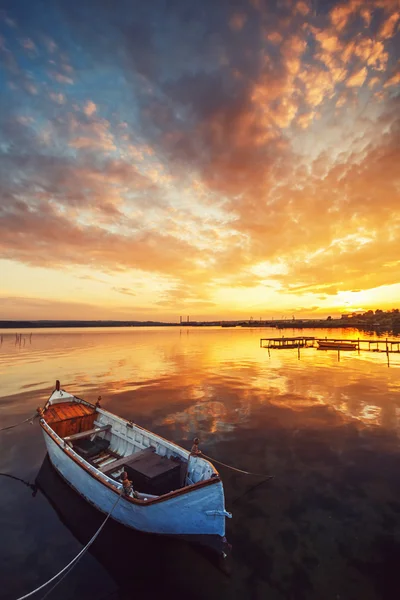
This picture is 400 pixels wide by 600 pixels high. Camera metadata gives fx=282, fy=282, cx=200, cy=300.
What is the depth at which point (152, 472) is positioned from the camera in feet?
31.6

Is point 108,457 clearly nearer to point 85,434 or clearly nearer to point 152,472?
point 85,434

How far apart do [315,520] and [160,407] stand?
15441 mm

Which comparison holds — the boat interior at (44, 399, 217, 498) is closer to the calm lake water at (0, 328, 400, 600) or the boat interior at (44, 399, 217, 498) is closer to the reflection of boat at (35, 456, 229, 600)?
the reflection of boat at (35, 456, 229, 600)

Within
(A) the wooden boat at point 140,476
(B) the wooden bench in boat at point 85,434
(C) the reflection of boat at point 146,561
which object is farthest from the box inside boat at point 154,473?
(B) the wooden bench in boat at point 85,434

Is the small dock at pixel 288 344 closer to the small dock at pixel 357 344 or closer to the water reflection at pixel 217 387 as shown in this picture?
the small dock at pixel 357 344

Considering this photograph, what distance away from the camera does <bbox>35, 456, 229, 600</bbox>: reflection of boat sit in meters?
7.58

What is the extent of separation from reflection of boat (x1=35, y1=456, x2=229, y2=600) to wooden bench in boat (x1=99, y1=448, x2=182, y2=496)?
56.7 inches

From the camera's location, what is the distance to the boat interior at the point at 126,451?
9500 mm

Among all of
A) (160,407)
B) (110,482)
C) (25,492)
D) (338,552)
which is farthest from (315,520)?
(160,407)

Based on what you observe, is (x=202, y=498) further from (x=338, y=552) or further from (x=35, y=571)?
(x=35, y=571)

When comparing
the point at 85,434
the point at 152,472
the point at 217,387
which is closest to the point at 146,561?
the point at 152,472

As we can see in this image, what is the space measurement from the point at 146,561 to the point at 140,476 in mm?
2210

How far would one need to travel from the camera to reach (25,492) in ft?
39.8

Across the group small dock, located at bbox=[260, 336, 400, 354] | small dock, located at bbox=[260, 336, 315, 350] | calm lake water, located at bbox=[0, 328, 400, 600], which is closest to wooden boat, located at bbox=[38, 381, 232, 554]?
calm lake water, located at bbox=[0, 328, 400, 600]
